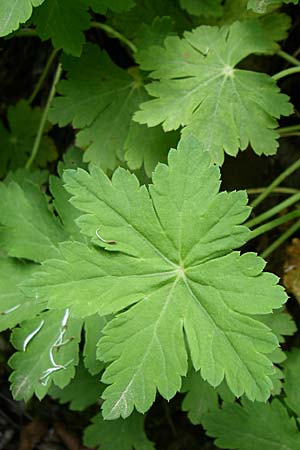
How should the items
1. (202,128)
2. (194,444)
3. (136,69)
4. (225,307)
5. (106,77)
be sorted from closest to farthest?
(225,307) < (202,128) < (106,77) < (136,69) < (194,444)

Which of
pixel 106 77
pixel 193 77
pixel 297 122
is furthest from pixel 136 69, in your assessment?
pixel 297 122

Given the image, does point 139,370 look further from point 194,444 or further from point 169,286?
point 194,444

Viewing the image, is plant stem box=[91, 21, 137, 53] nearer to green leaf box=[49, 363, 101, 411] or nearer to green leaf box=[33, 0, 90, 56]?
green leaf box=[33, 0, 90, 56]

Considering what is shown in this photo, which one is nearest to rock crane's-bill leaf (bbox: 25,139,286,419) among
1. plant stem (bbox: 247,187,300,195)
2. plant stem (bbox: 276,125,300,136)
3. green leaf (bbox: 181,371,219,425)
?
green leaf (bbox: 181,371,219,425)

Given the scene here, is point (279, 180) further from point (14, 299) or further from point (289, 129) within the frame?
point (14, 299)

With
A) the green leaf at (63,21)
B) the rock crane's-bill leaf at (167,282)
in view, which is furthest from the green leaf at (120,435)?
the green leaf at (63,21)

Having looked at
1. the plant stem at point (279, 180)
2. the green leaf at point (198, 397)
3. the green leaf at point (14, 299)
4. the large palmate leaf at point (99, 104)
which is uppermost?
the large palmate leaf at point (99, 104)

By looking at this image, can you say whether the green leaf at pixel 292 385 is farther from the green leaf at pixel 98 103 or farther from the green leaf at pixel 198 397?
the green leaf at pixel 98 103
